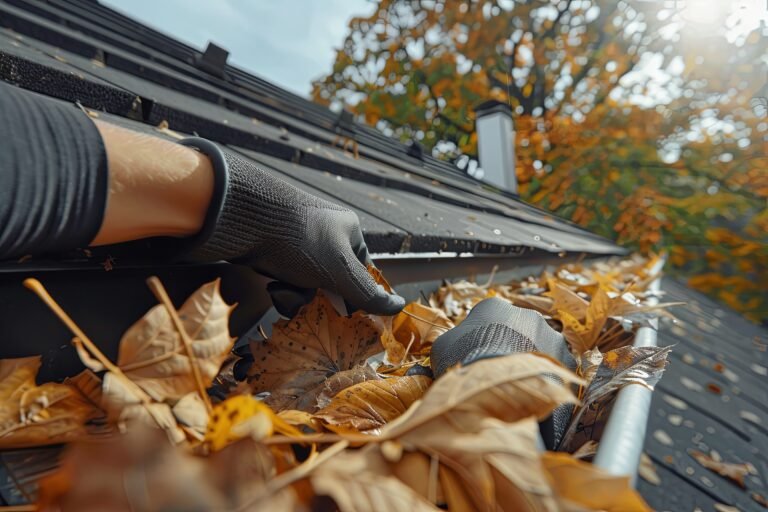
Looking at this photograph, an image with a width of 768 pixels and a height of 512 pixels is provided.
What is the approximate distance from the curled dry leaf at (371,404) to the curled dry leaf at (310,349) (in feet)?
0.34

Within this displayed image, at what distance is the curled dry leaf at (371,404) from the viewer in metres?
0.44

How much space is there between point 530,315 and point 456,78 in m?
10.1

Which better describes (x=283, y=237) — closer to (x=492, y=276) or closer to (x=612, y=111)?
(x=492, y=276)

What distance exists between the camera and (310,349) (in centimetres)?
62

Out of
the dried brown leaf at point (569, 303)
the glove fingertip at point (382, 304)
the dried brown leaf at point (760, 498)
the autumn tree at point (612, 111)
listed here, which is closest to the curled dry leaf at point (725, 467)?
the dried brown leaf at point (760, 498)

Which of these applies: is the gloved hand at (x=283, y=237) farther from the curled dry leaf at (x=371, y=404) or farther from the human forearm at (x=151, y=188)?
the curled dry leaf at (x=371, y=404)

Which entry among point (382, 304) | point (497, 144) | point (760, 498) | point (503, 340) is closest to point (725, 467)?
point (760, 498)

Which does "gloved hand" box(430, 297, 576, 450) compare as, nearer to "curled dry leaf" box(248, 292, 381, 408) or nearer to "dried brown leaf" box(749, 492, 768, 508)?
"curled dry leaf" box(248, 292, 381, 408)

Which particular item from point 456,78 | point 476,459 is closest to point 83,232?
point 476,459

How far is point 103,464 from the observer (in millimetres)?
237

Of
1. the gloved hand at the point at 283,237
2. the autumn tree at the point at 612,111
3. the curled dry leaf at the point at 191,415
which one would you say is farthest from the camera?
the autumn tree at the point at 612,111

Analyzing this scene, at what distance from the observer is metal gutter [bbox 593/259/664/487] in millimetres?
327

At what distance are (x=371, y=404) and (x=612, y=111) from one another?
1020 cm

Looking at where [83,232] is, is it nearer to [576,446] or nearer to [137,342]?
[137,342]
